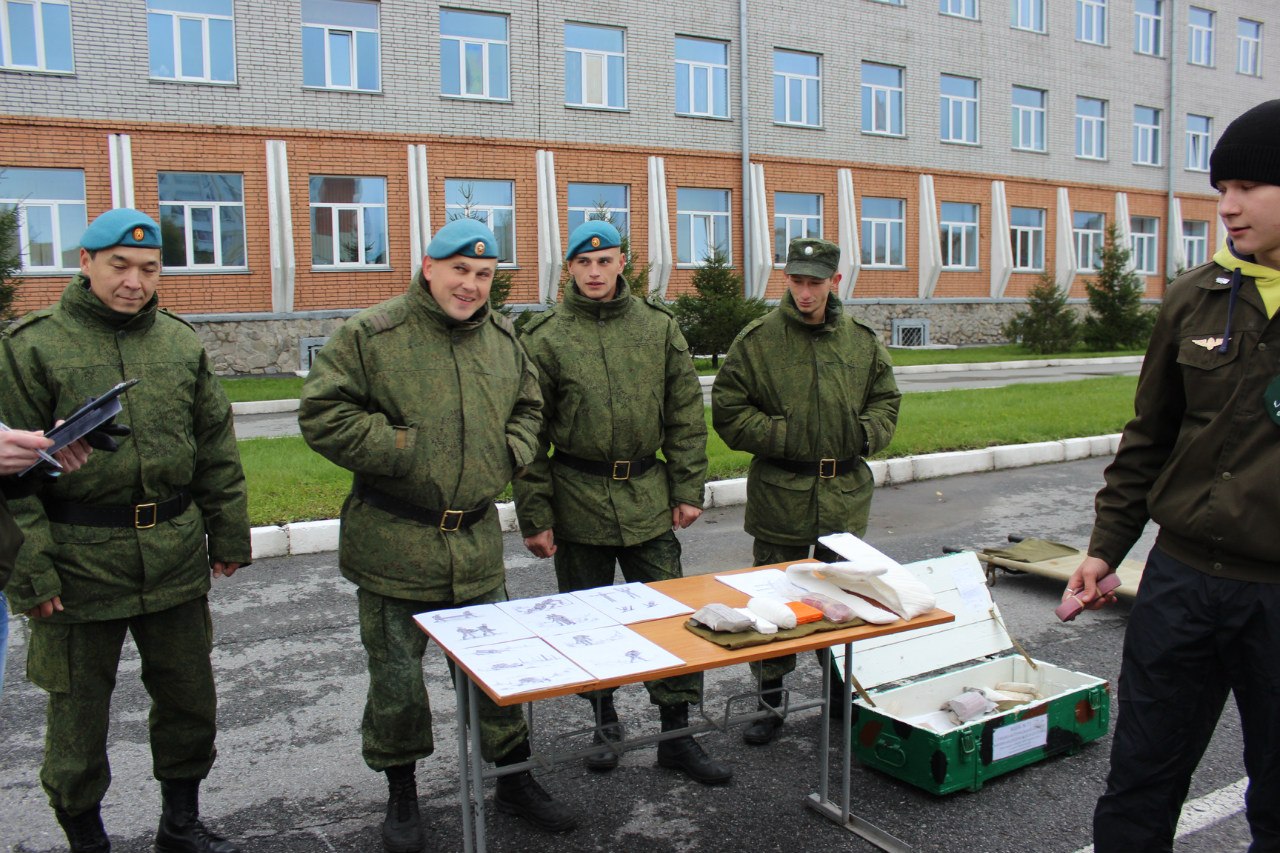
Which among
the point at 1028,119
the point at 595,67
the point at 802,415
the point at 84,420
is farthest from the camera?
the point at 1028,119

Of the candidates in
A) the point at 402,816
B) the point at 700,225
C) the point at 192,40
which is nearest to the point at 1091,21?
the point at 700,225

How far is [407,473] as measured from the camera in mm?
3363

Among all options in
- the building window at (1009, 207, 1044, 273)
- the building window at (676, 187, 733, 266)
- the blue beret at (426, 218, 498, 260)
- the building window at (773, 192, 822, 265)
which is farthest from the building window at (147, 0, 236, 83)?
the building window at (1009, 207, 1044, 273)

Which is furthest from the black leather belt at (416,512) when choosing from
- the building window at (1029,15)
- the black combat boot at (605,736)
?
the building window at (1029,15)

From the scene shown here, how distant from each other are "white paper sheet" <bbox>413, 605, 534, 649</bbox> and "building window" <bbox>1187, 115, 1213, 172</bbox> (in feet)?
120

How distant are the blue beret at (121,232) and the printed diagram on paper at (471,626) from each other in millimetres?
1431

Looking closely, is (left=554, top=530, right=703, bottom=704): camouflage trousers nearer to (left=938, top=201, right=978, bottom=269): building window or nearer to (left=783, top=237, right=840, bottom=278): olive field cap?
(left=783, top=237, right=840, bottom=278): olive field cap

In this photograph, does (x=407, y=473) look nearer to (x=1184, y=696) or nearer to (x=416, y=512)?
(x=416, y=512)

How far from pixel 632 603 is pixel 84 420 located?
1726mm

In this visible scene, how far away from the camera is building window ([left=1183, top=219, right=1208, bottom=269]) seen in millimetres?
34438

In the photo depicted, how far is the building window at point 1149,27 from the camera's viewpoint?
3186cm

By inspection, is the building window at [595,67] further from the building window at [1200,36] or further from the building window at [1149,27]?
the building window at [1200,36]

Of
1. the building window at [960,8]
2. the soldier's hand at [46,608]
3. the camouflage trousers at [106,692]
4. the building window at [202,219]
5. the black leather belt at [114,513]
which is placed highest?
the building window at [960,8]

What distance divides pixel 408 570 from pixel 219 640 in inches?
98.8
